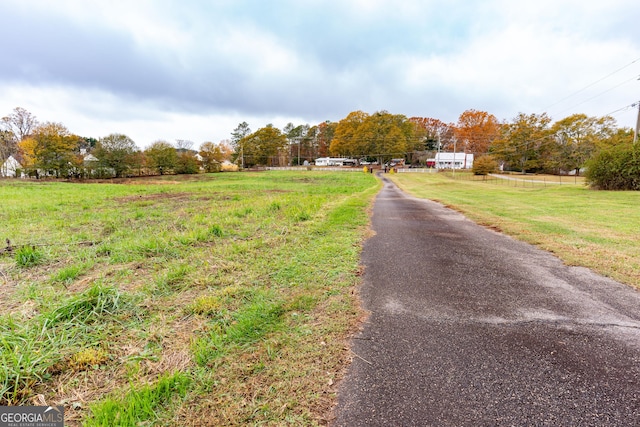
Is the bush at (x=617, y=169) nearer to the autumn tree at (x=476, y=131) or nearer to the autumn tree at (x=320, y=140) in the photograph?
the autumn tree at (x=476, y=131)

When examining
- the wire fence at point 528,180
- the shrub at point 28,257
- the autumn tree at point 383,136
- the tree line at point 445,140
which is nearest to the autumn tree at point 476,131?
the tree line at point 445,140

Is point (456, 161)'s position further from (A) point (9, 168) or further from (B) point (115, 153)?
(A) point (9, 168)

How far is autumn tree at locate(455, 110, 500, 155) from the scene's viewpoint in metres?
72.9

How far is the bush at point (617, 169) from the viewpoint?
20.3m

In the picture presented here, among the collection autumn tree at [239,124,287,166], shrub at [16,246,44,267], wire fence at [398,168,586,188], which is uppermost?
autumn tree at [239,124,287,166]

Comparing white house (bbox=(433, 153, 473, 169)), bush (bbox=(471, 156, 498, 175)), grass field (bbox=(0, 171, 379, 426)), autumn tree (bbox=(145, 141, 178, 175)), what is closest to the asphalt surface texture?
grass field (bbox=(0, 171, 379, 426))

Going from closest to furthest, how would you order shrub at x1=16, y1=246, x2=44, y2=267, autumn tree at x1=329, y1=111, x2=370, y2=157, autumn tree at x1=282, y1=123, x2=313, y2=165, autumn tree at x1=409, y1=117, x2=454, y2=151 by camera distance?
1. shrub at x1=16, y1=246, x2=44, y2=267
2. autumn tree at x1=329, y1=111, x2=370, y2=157
3. autumn tree at x1=409, y1=117, x2=454, y2=151
4. autumn tree at x1=282, y1=123, x2=313, y2=165

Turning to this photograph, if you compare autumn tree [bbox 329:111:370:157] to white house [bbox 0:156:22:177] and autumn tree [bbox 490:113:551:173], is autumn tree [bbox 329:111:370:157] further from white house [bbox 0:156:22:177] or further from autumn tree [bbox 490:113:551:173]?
white house [bbox 0:156:22:177]

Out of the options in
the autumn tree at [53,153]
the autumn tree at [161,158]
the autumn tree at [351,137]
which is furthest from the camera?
the autumn tree at [351,137]

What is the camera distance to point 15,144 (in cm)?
5084

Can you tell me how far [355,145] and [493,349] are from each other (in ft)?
240

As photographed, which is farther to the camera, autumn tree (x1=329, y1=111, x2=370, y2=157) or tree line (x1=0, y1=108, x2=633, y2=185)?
autumn tree (x1=329, y1=111, x2=370, y2=157)

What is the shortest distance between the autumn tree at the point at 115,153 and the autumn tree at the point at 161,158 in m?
3.48

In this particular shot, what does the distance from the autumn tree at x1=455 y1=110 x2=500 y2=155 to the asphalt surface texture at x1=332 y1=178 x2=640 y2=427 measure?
261ft
